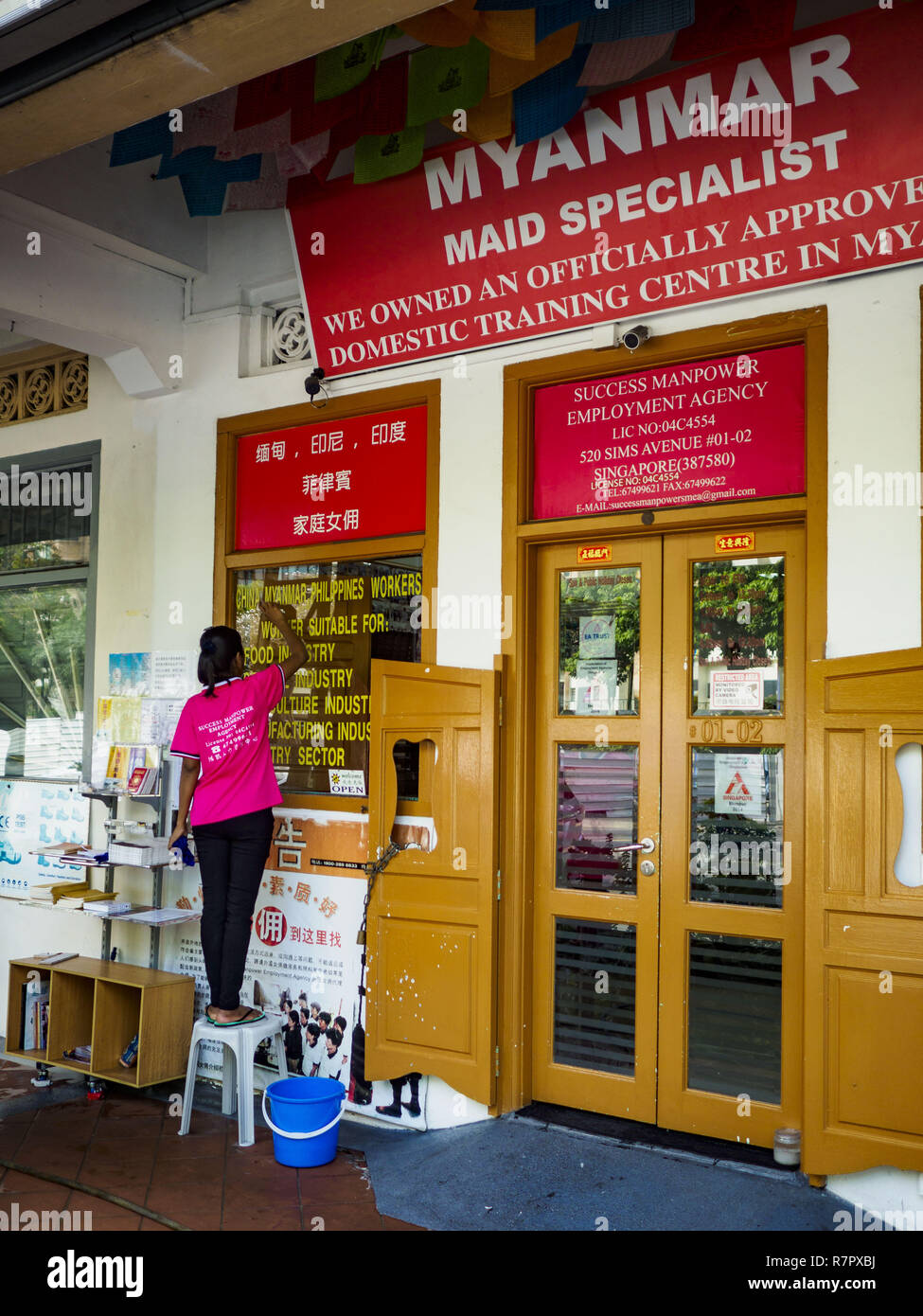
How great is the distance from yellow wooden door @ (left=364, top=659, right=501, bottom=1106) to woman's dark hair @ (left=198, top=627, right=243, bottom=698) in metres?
0.63

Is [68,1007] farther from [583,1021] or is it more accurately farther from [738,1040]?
[738,1040]

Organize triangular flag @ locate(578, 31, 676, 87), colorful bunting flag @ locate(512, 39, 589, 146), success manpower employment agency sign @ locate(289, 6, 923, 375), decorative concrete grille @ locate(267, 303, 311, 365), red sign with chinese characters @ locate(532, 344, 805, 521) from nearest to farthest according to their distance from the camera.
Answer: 1. success manpower employment agency sign @ locate(289, 6, 923, 375)
2. triangular flag @ locate(578, 31, 676, 87)
3. colorful bunting flag @ locate(512, 39, 589, 146)
4. red sign with chinese characters @ locate(532, 344, 805, 521)
5. decorative concrete grille @ locate(267, 303, 311, 365)

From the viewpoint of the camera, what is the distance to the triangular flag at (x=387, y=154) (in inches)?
167

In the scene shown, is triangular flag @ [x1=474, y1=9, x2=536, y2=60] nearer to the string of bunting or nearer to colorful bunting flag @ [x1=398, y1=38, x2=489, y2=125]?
the string of bunting

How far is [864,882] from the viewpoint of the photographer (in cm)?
347

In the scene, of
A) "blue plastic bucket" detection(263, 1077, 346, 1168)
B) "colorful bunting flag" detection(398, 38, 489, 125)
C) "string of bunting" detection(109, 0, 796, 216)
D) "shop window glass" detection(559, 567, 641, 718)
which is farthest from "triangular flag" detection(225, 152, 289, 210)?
"blue plastic bucket" detection(263, 1077, 346, 1168)

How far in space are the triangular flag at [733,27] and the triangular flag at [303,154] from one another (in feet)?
4.84

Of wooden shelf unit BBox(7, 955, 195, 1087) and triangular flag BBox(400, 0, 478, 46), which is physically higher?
triangular flag BBox(400, 0, 478, 46)

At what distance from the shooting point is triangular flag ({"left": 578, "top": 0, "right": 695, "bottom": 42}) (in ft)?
10.9

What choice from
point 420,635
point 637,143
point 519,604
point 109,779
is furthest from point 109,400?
point 637,143

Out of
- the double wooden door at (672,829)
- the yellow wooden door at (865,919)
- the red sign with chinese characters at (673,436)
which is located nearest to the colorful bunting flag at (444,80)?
the red sign with chinese characters at (673,436)

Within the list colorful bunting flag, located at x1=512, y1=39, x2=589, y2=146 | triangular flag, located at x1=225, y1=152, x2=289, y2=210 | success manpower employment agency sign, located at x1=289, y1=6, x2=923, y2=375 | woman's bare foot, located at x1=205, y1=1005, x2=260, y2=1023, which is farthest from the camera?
triangular flag, located at x1=225, y1=152, x2=289, y2=210

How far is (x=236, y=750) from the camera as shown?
176 inches

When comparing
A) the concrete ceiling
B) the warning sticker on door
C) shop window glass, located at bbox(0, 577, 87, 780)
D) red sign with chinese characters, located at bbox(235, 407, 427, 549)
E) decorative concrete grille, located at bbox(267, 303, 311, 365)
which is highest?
the concrete ceiling
